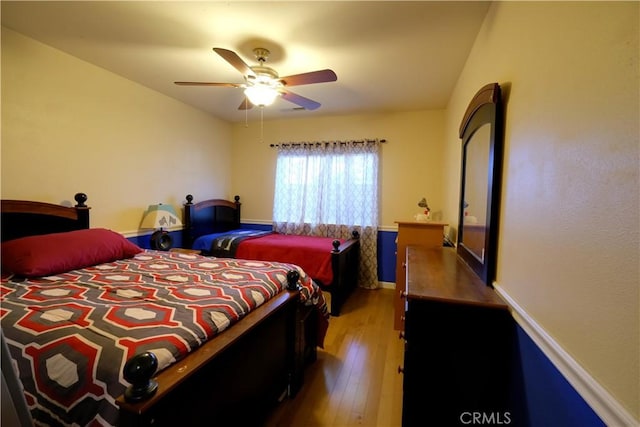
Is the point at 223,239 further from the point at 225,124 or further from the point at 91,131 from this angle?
the point at 225,124

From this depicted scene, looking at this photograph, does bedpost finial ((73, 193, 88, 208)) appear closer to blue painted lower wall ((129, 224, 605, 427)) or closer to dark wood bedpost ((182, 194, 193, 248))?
dark wood bedpost ((182, 194, 193, 248))

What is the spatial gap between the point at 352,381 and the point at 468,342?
112 cm

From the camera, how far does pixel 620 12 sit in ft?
2.03

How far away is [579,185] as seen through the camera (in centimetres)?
73

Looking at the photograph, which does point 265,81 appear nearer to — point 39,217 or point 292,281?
point 292,281

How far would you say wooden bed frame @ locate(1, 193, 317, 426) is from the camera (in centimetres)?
93

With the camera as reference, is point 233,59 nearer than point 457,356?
No

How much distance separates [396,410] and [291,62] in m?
2.76

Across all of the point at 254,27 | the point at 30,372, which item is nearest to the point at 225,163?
the point at 254,27

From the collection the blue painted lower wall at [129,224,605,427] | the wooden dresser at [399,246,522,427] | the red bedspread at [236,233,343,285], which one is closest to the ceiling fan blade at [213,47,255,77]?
the wooden dresser at [399,246,522,427]

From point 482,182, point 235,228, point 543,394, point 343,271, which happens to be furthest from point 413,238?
point 235,228

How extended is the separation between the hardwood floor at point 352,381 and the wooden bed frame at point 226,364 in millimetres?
118

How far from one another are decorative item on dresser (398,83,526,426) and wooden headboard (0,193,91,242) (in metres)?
2.77

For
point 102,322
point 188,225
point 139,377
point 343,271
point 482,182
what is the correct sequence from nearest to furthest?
point 139,377 → point 102,322 → point 482,182 → point 343,271 → point 188,225
